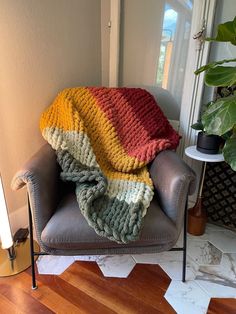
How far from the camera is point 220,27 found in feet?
3.39

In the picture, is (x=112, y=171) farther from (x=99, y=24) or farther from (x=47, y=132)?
(x=99, y=24)

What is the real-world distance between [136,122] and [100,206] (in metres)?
0.57

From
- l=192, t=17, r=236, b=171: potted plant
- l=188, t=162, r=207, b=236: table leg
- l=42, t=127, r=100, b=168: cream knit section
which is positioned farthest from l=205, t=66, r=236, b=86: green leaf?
l=188, t=162, r=207, b=236: table leg

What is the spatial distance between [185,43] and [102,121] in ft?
2.42

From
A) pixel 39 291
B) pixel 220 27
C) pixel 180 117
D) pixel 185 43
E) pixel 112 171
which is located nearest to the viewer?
pixel 220 27

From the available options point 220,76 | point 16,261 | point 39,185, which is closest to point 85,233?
point 39,185

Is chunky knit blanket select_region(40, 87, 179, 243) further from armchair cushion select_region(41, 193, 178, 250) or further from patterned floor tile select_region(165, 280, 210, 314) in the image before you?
patterned floor tile select_region(165, 280, 210, 314)

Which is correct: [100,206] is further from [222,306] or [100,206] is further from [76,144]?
[222,306]

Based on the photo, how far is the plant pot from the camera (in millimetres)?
1390

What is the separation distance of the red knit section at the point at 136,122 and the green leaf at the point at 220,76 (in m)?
0.42

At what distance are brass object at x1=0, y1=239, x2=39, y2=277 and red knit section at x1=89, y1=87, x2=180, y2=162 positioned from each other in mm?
827

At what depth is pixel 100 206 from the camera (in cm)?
112

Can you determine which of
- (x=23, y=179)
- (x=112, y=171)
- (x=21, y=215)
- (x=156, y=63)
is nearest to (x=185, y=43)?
(x=156, y=63)

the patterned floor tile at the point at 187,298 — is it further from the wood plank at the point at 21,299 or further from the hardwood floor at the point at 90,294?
the wood plank at the point at 21,299
